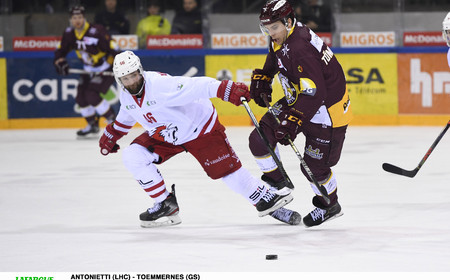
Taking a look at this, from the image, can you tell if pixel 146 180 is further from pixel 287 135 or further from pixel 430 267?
pixel 430 267

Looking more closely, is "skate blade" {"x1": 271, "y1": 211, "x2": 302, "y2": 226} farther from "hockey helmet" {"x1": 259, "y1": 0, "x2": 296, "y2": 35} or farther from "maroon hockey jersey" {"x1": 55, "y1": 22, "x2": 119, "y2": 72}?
"maroon hockey jersey" {"x1": 55, "y1": 22, "x2": 119, "y2": 72}

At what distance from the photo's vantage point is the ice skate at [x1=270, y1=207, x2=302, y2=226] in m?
5.09

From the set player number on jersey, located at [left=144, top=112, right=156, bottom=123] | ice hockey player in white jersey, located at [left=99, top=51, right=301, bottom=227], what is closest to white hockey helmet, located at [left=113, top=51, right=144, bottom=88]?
ice hockey player in white jersey, located at [left=99, top=51, right=301, bottom=227]

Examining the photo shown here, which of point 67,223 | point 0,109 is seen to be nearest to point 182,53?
point 0,109

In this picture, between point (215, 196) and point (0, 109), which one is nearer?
point (215, 196)

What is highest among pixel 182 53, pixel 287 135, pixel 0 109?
pixel 287 135

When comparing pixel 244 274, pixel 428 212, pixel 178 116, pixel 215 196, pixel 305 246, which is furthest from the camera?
pixel 215 196

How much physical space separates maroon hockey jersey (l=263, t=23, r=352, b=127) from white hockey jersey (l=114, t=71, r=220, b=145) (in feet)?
1.22

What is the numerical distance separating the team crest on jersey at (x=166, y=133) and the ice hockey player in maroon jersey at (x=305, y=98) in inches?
16.7

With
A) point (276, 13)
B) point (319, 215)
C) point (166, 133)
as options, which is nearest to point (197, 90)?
point (166, 133)

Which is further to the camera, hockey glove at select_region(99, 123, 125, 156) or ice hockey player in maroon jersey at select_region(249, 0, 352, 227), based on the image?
hockey glove at select_region(99, 123, 125, 156)

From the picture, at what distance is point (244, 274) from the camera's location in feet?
12.8

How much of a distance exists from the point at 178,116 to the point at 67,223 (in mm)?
907

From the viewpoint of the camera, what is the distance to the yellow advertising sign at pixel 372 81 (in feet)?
33.9
